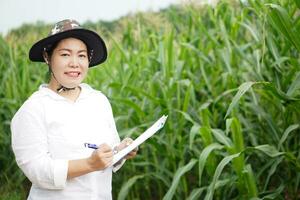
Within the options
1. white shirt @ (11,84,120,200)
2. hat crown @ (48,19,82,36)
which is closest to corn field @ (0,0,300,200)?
white shirt @ (11,84,120,200)

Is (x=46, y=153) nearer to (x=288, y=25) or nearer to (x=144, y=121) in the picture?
(x=288, y=25)

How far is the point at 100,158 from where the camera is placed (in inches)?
57.5

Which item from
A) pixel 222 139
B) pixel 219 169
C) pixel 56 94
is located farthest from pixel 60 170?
pixel 222 139

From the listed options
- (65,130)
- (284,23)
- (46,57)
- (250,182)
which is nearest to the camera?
(65,130)

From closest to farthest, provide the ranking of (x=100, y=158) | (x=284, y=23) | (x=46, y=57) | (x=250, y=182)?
(x=100, y=158) → (x=46, y=57) → (x=284, y=23) → (x=250, y=182)

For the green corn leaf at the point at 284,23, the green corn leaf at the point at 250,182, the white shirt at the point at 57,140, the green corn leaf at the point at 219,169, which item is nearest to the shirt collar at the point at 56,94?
the white shirt at the point at 57,140

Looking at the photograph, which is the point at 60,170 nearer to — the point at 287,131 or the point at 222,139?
the point at 222,139

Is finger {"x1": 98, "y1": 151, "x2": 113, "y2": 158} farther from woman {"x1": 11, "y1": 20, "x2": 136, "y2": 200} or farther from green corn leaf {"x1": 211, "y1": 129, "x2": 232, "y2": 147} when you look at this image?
green corn leaf {"x1": 211, "y1": 129, "x2": 232, "y2": 147}

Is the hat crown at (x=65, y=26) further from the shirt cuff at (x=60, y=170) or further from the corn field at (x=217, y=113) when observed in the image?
the corn field at (x=217, y=113)

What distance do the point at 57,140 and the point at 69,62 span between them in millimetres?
229

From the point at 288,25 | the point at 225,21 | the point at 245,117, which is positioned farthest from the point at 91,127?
the point at 225,21

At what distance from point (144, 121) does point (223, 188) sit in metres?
0.56

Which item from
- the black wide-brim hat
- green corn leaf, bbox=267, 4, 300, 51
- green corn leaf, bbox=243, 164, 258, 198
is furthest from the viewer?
green corn leaf, bbox=243, 164, 258, 198

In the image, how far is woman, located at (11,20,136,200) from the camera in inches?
59.6
